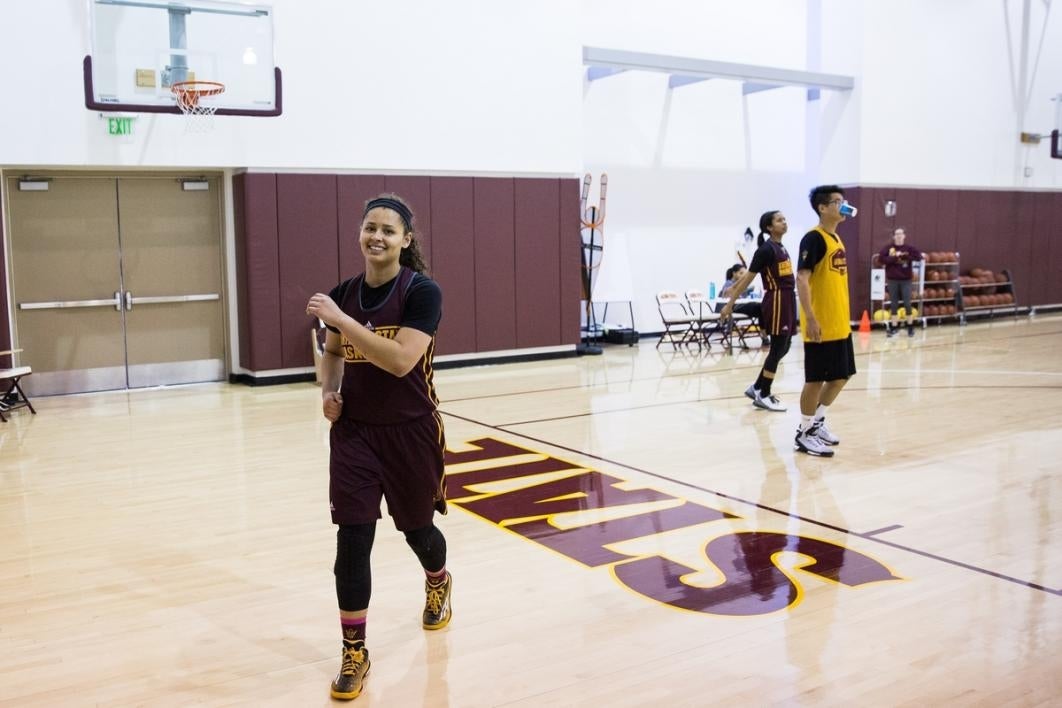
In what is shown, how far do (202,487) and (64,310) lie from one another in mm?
5288

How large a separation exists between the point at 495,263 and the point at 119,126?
4.86m

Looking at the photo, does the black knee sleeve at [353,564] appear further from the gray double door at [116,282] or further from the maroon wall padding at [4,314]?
the gray double door at [116,282]

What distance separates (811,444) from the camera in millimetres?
7348

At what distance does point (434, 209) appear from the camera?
40.9ft

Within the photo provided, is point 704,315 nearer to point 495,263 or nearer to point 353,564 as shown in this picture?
point 495,263

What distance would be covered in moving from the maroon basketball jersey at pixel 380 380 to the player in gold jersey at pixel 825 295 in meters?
4.09

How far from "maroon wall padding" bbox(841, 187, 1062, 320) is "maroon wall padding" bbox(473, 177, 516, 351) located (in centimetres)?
670

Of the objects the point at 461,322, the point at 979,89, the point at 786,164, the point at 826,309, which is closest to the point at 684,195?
the point at 786,164

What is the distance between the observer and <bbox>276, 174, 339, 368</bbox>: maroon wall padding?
11.4 meters

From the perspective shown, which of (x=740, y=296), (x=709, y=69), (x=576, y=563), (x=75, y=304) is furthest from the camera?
(x=709, y=69)

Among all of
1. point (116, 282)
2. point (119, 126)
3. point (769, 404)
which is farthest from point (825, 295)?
point (116, 282)

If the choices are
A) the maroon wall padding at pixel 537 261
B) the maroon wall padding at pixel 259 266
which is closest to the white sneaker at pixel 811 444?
the maroon wall padding at pixel 537 261

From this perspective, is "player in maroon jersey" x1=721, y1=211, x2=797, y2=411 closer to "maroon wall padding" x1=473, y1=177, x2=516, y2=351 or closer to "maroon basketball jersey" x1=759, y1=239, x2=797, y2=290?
"maroon basketball jersey" x1=759, y1=239, x2=797, y2=290

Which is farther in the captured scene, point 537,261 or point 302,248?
point 537,261
